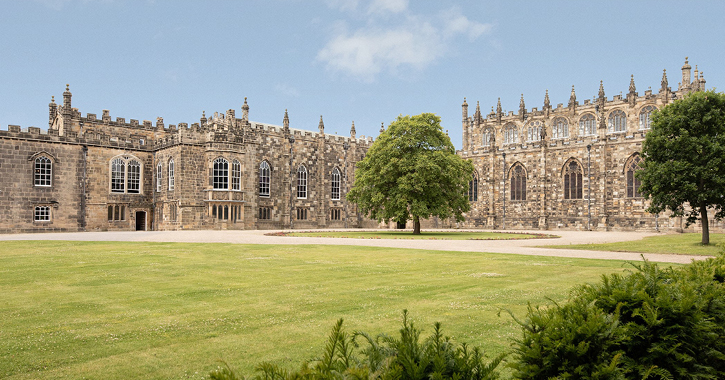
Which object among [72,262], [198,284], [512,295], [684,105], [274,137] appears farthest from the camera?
[274,137]

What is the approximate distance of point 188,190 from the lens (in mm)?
46094

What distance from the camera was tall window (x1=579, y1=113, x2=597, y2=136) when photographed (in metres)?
62.2

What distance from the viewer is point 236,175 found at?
48.6 meters

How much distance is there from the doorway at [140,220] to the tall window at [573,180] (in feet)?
151

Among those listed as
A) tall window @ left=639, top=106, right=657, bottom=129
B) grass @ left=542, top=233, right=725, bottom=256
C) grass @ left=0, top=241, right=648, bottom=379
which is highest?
tall window @ left=639, top=106, right=657, bottom=129

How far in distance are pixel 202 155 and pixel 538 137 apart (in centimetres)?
4540

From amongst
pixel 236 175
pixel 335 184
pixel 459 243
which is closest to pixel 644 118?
pixel 335 184

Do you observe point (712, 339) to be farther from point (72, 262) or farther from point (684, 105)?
point (684, 105)

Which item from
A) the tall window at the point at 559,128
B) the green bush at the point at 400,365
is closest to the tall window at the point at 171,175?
the green bush at the point at 400,365

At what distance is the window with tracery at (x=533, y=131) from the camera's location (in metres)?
67.6

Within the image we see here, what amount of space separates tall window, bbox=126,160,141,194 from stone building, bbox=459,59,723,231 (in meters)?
39.0

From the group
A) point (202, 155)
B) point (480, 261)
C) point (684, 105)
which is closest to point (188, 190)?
point (202, 155)

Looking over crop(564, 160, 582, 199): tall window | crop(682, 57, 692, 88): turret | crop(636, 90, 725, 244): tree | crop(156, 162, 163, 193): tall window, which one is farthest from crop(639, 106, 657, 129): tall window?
crop(156, 162, 163, 193): tall window

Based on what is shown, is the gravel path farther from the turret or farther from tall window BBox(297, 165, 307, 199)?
the turret
